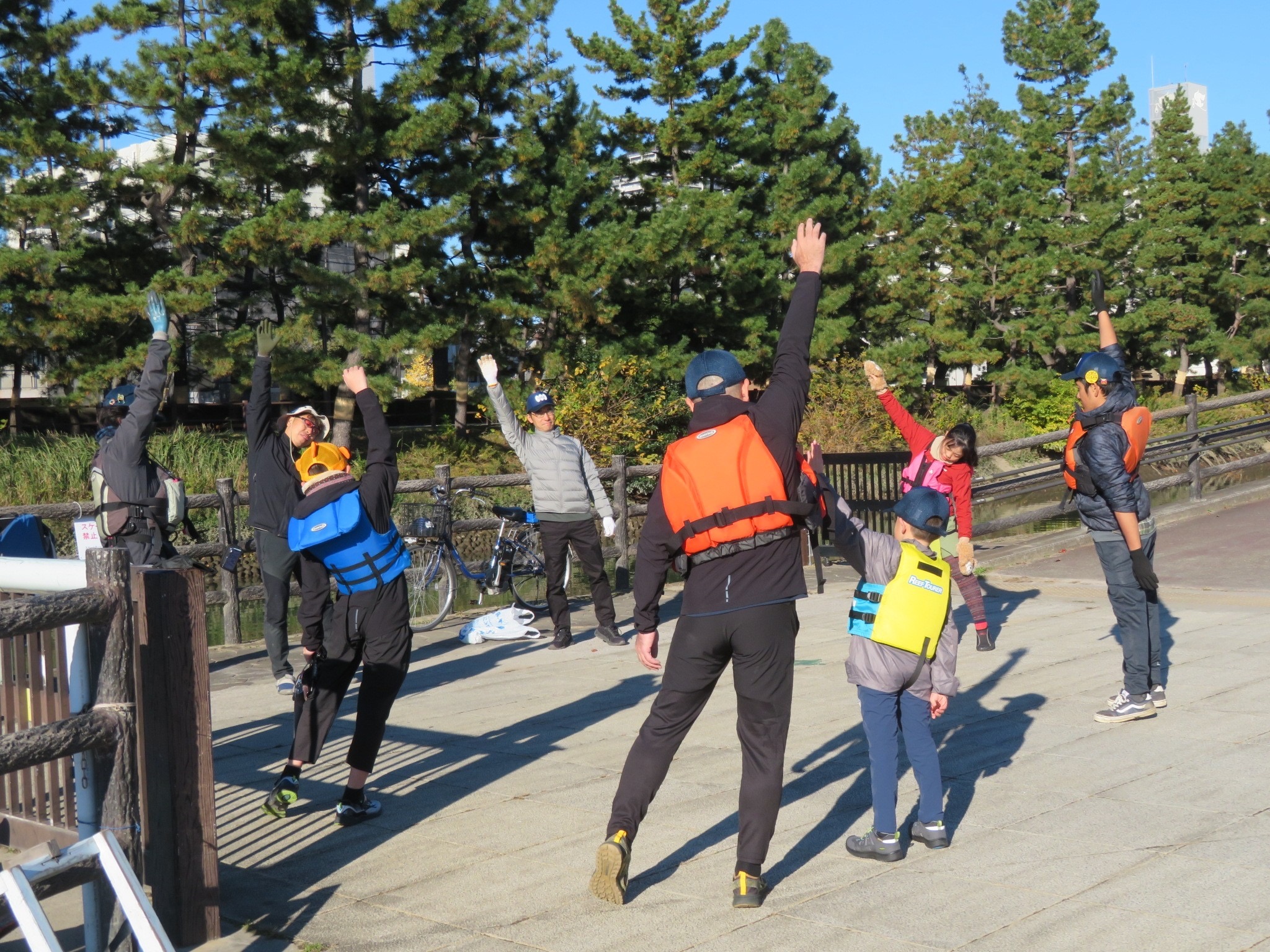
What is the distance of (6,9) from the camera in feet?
76.0

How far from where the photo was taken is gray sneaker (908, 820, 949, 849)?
4980mm

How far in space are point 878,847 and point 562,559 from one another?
600 cm

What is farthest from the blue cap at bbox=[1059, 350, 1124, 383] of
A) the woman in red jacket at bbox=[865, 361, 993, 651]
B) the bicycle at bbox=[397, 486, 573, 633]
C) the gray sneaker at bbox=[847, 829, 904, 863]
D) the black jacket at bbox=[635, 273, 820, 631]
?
the bicycle at bbox=[397, 486, 573, 633]

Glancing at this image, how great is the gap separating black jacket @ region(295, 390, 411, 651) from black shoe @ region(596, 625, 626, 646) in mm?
4684

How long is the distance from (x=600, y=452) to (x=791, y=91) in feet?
42.2

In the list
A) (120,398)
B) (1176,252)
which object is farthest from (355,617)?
(1176,252)

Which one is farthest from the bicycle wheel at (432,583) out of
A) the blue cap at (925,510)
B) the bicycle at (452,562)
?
the blue cap at (925,510)

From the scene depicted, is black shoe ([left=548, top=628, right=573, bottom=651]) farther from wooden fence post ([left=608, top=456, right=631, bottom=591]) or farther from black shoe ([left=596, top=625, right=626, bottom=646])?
wooden fence post ([left=608, top=456, right=631, bottom=591])

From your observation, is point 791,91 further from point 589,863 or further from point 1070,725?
point 589,863

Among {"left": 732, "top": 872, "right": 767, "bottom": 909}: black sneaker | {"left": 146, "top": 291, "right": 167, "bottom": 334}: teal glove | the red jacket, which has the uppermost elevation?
{"left": 146, "top": 291, "right": 167, "bottom": 334}: teal glove

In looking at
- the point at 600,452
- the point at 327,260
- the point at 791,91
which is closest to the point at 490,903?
the point at 600,452

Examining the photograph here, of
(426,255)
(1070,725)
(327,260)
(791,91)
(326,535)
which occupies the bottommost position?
(1070,725)

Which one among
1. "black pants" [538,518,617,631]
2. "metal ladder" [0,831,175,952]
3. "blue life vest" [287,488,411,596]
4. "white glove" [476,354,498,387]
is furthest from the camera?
"black pants" [538,518,617,631]

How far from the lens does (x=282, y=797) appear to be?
18.4 feet
